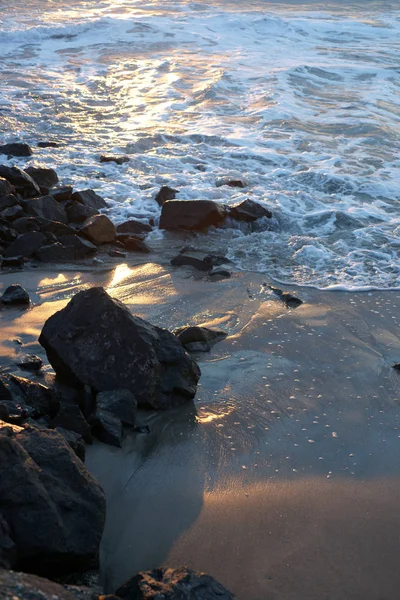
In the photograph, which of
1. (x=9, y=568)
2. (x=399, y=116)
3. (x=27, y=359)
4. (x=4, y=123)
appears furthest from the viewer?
(x=399, y=116)

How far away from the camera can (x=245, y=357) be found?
4.84 meters

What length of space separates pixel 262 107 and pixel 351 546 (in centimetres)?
1123

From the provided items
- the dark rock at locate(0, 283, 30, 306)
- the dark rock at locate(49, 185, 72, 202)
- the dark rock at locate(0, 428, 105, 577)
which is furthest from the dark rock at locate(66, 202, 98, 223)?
the dark rock at locate(0, 428, 105, 577)

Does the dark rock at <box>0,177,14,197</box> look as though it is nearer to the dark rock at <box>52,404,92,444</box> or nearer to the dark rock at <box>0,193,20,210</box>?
the dark rock at <box>0,193,20,210</box>

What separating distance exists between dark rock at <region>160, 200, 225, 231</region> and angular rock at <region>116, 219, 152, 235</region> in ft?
0.75

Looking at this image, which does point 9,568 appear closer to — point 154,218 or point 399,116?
point 154,218

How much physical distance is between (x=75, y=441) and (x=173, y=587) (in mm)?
1041

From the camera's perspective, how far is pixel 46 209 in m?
7.48

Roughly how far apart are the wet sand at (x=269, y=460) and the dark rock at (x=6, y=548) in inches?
19.2

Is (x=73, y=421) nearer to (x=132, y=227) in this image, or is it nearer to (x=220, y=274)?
(x=220, y=274)

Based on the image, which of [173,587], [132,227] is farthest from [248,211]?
[173,587]

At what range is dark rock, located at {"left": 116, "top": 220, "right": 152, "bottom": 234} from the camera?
761 centimetres

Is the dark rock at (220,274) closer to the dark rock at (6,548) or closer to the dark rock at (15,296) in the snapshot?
the dark rock at (15,296)

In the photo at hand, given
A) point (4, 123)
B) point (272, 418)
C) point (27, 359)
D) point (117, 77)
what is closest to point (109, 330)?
point (27, 359)
